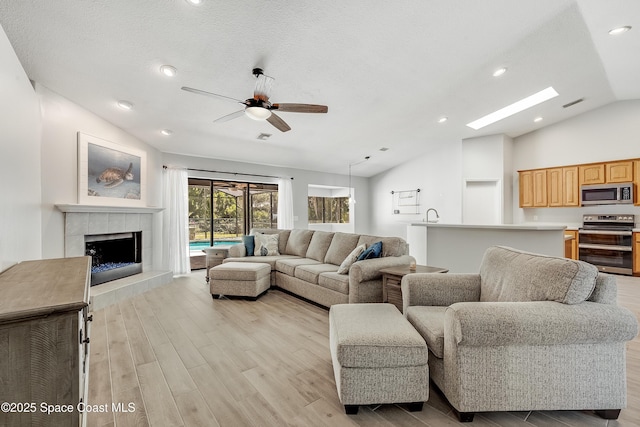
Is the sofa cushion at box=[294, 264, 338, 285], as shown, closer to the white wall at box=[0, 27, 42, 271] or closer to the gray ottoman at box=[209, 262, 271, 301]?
the gray ottoman at box=[209, 262, 271, 301]

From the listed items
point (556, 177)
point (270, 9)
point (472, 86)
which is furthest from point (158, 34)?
point (556, 177)

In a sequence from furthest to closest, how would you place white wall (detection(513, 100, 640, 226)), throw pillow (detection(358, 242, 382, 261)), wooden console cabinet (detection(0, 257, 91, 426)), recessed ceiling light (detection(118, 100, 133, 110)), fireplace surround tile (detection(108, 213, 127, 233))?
white wall (detection(513, 100, 640, 226)) < fireplace surround tile (detection(108, 213, 127, 233)) < recessed ceiling light (detection(118, 100, 133, 110)) < throw pillow (detection(358, 242, 382, 261)) < wooden console cabinet (detection(0, 257, 91, 426))

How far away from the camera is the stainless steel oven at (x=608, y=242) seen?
5129mm

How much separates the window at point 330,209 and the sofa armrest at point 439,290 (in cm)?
599

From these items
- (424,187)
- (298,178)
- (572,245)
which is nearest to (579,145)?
(572,245)

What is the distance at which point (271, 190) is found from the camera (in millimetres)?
6855

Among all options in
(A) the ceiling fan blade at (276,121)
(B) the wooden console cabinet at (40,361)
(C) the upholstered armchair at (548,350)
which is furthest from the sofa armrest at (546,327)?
(A) the ceiling fan blade at (276,121)

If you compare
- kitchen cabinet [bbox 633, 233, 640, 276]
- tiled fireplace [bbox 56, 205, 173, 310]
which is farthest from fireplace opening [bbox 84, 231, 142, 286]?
kitchen cabinet [bbox 633, 233, 640, 276]

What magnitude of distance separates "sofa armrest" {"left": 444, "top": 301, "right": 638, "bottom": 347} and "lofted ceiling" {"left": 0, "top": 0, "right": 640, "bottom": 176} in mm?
2585

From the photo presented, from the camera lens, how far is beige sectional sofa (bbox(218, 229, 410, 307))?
3041 millimetres

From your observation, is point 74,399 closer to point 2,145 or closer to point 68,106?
point 2,145

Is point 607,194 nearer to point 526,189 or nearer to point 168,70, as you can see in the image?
point 526,189

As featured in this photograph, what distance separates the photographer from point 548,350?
1483 mm

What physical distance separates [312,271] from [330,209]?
499 centimetres
